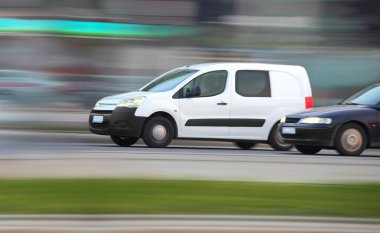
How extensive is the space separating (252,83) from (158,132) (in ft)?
6.46

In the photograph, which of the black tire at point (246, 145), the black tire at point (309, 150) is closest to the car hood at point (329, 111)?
the black tire at point (309, 150)

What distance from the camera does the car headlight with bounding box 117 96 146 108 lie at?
15.8 meters

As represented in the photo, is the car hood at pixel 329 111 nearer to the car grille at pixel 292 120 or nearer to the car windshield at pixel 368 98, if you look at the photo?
the car grille at pixel 292 120

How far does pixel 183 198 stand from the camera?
8.20 metres

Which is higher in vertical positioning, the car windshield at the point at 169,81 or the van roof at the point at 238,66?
the van roof at the point at 238,66

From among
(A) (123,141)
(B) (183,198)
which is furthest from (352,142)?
(B) (183,198)

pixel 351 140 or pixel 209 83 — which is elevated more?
pixel 209 83

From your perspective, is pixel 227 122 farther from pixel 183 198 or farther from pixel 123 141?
pixel 183 198

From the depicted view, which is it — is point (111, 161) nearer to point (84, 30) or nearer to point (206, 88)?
point (206, 88)

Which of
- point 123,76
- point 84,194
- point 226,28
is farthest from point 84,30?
point 84,194

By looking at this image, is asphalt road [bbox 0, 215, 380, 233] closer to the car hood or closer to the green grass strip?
the green grass strip

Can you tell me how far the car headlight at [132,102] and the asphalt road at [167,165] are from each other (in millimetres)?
1507

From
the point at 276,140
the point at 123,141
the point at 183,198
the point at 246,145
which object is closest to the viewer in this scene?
the point at 183,198

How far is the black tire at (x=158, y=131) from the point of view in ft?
51.8
